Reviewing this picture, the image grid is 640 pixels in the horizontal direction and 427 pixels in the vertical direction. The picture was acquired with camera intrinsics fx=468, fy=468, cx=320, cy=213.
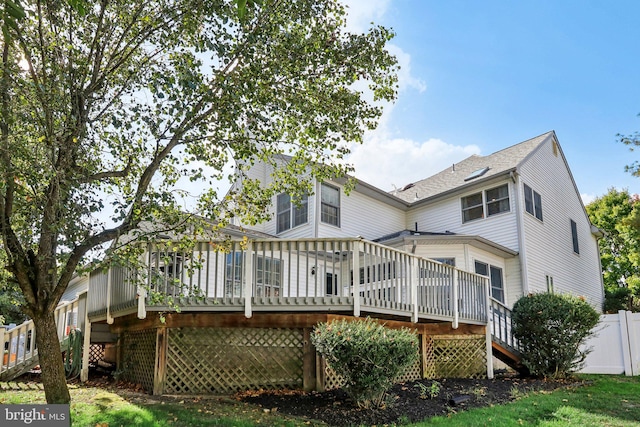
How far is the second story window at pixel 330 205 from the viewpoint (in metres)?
13.9

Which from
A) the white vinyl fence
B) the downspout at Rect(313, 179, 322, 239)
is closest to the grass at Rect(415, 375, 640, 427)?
the white vinyl fence

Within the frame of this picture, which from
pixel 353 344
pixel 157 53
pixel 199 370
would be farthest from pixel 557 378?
pixel 157 53

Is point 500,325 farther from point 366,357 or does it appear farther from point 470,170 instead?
point 470,170

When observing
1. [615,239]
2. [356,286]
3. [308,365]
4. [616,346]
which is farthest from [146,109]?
[615,239]

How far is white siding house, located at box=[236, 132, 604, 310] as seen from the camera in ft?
46.6

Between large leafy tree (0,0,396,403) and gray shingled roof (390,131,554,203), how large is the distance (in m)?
9.25

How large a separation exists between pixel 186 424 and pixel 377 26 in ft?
20.6

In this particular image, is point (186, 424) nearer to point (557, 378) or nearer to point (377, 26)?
Answer: point (377, 26)

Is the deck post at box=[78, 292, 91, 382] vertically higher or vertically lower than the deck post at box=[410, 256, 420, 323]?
lower

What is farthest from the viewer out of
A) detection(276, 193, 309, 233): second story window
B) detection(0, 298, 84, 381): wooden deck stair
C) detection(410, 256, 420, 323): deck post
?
detection(276, 193, 309, 233): second story window

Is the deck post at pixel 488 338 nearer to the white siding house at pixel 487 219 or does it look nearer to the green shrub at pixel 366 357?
the white siding house at pixel 487 219

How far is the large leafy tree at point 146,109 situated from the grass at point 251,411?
0.90m

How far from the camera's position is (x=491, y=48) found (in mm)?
11695

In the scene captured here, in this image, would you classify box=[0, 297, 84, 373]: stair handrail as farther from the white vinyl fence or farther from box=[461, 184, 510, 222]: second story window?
box=[461, 184, 510, 222]: second story window
